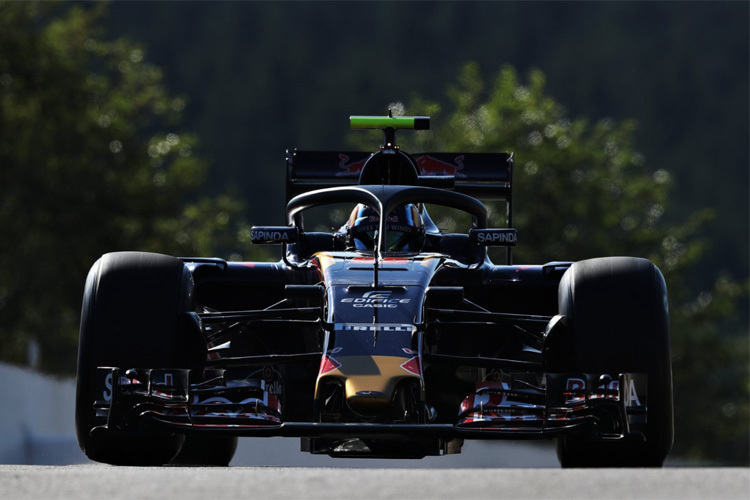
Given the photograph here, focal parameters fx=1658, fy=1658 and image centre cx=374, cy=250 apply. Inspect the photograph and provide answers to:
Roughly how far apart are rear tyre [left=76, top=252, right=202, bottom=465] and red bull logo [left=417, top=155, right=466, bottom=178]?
4789 millimetres

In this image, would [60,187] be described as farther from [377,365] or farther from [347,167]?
[377,365]

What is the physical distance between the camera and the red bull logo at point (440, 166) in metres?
13.0

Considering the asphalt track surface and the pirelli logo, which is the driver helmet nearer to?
the pirelli logo

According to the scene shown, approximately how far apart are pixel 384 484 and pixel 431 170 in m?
7.00

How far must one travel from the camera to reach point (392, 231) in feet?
33.2

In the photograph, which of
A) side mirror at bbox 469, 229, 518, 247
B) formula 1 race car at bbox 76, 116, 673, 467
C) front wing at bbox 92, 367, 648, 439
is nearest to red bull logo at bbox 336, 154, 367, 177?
side mirror at bbox 469, 229, 518, 247

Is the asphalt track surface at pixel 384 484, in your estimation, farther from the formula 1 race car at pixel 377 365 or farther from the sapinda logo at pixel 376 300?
the sapinda logo at pixel 376 300

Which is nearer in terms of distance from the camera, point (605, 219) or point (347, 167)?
point (347, 167)

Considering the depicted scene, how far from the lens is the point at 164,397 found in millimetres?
8109

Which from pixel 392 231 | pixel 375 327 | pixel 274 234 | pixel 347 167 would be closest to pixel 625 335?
pixel 375 327

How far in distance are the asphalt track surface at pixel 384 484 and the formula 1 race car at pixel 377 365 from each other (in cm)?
83

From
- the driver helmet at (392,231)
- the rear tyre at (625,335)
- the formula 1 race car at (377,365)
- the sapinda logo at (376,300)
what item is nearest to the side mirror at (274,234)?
the formula 1 race car at (377,365)

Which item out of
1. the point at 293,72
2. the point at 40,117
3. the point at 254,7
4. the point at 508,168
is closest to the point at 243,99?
the point at 293,72

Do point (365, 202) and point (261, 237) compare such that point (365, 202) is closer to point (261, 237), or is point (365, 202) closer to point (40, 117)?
point (261, 237)
